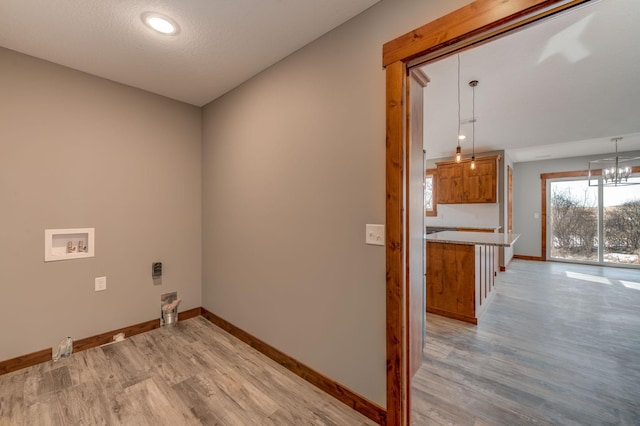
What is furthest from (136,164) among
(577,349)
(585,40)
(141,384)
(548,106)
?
(548,106)

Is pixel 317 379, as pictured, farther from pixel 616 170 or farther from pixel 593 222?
pixel 593 222

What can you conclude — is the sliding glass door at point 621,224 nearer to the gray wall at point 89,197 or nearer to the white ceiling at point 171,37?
the white ceiling at point 171,37

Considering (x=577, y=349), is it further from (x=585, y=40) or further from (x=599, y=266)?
(x=599, y=266)

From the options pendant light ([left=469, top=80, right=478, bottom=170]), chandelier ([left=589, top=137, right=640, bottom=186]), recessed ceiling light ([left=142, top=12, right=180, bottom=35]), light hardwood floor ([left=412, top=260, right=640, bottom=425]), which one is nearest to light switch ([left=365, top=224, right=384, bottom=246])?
light hardwood floor ([left=412, top=260, right=640, bottom=425])

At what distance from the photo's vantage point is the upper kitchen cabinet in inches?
222

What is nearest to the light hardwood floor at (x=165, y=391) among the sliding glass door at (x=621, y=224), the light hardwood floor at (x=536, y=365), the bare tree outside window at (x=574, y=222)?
the light hardwood floor at (x=536, y=365)

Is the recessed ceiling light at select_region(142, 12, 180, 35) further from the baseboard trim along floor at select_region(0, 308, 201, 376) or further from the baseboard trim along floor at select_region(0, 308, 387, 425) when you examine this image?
the baseboard trim along floor at select_region(0, 308, 201, 376)

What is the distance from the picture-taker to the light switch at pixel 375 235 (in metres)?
1.65

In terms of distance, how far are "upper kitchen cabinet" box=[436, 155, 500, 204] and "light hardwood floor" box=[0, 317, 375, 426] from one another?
17.8 ft

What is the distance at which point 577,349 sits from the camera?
2.53 m

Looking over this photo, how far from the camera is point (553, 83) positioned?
2855 mm

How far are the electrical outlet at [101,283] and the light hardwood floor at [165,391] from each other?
557 mm

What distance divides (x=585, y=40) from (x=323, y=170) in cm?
238

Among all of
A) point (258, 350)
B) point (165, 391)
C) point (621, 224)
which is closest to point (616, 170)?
point (621, 224)
